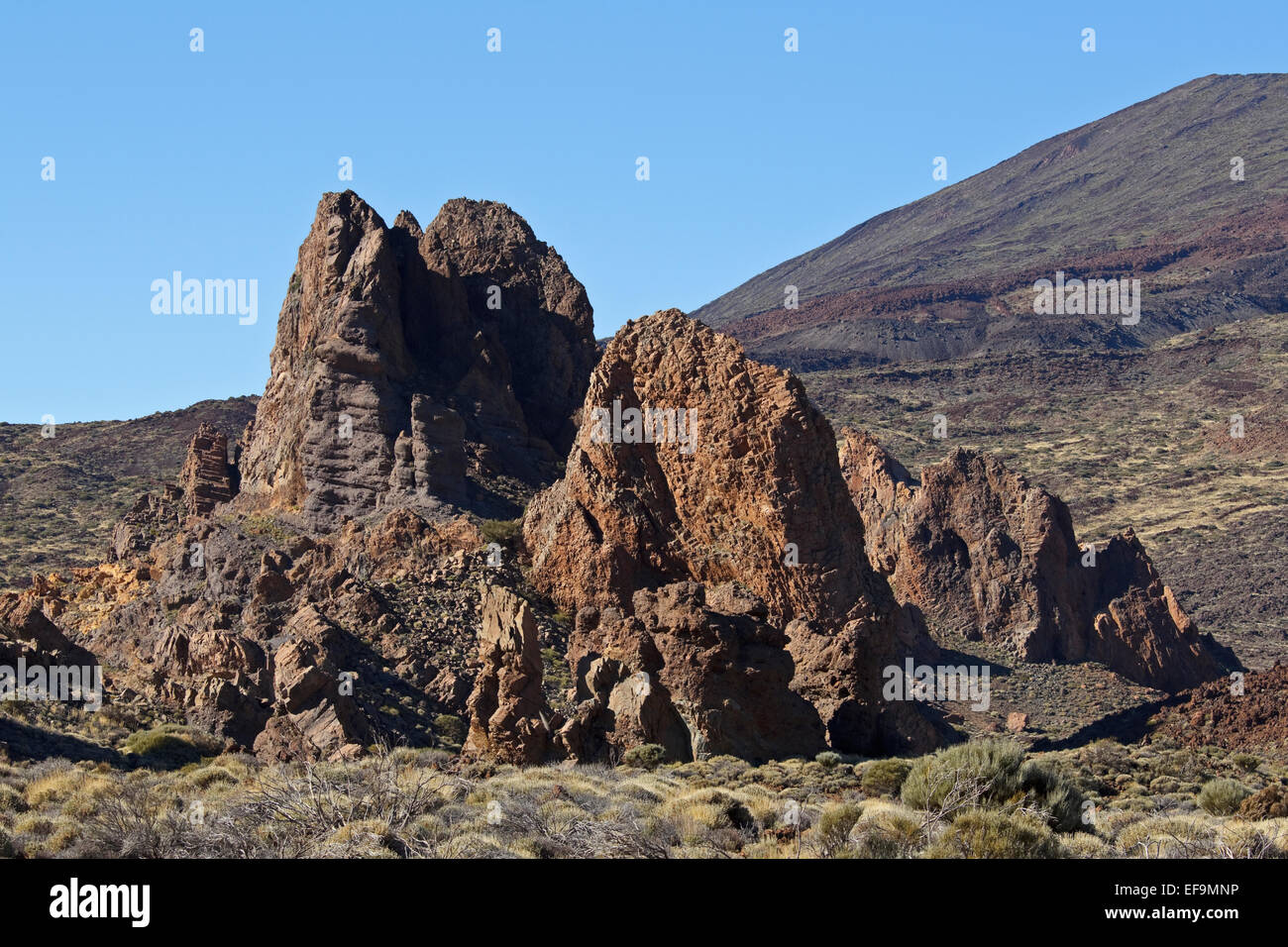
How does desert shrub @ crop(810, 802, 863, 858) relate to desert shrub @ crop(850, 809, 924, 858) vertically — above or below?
below

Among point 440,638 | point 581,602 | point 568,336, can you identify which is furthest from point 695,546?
point 568,336

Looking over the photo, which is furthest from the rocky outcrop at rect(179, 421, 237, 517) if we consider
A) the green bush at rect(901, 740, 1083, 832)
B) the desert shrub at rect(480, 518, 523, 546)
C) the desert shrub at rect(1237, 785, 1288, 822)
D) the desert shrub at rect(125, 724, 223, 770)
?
the desert shrub at rect(1237, 785, 1288, 822)

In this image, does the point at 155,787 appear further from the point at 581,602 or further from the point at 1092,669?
the point at 1092,669

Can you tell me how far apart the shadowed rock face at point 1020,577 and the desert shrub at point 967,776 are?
35771mm

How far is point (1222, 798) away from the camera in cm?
2284

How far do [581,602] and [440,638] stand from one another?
3353mm

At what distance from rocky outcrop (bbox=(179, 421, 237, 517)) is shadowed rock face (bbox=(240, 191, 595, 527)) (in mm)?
1036

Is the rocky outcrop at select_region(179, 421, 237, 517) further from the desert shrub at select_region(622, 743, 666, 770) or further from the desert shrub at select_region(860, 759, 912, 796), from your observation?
the desert shrub at select_region(860, 759, 912, 796)

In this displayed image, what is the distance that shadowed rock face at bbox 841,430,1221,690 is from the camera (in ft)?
189

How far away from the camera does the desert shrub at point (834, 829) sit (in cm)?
1560

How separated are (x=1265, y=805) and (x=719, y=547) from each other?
51.7 ft

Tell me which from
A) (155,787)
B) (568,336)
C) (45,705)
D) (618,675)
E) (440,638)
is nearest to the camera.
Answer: (155,787)

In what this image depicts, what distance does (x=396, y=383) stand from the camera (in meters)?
45.3

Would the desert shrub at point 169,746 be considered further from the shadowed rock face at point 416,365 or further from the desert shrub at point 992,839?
the shadowed rock face at point 416,365
